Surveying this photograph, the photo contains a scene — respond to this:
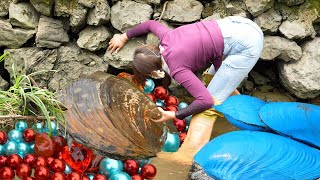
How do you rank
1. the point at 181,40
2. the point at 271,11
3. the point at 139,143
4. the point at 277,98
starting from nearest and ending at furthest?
the point at 139,143, the point at 181,40, the point at 271,11, the point at 277,98

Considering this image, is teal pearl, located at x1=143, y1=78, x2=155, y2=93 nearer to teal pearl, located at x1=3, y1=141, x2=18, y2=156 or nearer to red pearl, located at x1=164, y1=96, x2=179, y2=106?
red pearl, located at x1=164, y1=96, x2=179, y2=106

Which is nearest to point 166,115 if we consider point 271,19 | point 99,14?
point 99,14

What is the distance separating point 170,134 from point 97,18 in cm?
101

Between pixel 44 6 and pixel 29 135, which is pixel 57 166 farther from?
pixel 44 6

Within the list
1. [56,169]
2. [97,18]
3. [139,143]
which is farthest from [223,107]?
[97,18]

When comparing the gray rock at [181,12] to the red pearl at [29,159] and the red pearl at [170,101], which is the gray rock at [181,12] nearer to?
the red pearl at [170,101]

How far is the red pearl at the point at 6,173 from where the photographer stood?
2.32 metres

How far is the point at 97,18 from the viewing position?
330cm

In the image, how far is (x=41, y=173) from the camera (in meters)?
2.28

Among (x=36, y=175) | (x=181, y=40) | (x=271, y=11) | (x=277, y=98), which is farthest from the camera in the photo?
(x=277, y=98)

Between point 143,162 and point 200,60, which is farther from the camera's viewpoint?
point 200,60

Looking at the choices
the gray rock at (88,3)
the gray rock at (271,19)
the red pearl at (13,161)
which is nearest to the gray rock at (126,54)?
the gray rock at (88,3)

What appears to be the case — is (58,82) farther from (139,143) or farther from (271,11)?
(271,11)

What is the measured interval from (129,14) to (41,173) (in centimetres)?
139
